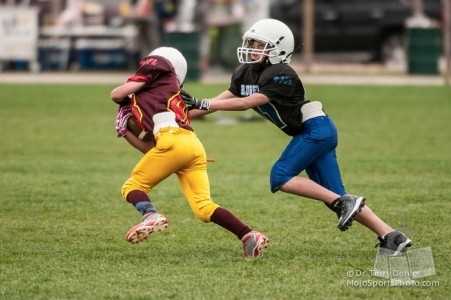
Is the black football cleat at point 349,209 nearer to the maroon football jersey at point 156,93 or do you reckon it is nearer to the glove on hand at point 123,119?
the maroon football jersey at point 156,93

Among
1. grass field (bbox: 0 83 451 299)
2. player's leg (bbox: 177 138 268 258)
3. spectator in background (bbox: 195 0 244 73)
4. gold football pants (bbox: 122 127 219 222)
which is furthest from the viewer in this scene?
spectator in background (bbox: 195 0 244 73)

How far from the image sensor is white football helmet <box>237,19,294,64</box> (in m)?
7.30

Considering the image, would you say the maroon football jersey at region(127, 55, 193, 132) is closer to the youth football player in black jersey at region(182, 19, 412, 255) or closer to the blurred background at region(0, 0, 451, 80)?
the youth football player in black jersey at region(182, 19, 412, 255)

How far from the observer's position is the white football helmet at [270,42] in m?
7.30

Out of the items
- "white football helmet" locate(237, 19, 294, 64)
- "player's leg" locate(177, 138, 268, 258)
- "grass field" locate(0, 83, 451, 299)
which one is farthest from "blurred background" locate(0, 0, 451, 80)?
"player's leg" locate(177, 138, 268, 258)

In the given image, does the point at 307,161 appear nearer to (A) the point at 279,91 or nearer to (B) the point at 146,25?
(A) the point at 279,91

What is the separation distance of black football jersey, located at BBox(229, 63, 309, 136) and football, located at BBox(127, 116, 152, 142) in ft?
2.40

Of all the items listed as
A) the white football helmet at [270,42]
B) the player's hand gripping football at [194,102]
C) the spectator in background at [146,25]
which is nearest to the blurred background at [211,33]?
the spectator in background at [146,25]

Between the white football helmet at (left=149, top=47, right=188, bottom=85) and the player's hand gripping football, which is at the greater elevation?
the white football helmet at (left=149, top=47, right=188, bottom=85)

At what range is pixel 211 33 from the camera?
24031mm

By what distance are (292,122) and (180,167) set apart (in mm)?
820

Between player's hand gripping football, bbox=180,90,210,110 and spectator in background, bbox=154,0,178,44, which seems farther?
spectator in background, bbox=154,0,178,44

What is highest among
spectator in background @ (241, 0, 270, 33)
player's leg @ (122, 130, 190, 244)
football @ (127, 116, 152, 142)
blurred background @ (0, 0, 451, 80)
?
football @ (127, 116, 152, 142)

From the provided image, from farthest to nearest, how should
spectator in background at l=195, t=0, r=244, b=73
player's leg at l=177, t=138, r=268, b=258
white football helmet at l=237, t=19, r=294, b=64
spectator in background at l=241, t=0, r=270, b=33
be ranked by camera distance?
spectator in background at l=195, t=0, r=244, b=73, spectator in background at l=241, t=0, r=270, b=33, white football helmet at l=237, t=19, r=294, b=64, player's leg at l=177, t=138, r=268, b=258
